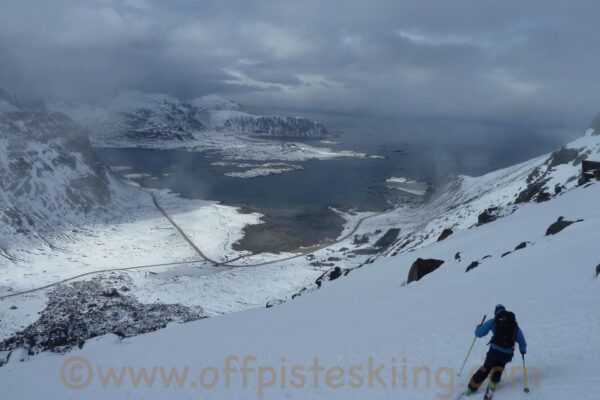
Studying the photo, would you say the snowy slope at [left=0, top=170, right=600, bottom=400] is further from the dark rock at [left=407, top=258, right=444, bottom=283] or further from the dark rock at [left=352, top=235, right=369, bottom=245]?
the dark rock at [left=352, top=235, right=369, bottom=245]

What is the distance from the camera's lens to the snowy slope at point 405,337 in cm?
1040

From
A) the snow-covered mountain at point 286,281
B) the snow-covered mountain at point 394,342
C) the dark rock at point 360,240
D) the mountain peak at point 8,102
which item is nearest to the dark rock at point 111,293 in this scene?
the snow-covered mountain at point 286,281

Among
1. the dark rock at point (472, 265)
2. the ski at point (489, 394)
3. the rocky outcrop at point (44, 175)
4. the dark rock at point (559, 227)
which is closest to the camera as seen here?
the ski at point (489, 394)

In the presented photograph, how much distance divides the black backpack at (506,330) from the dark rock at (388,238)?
79132 mm

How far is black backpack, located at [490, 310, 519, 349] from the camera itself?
901 cm

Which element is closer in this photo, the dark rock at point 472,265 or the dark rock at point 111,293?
the dark rock at point 472,265

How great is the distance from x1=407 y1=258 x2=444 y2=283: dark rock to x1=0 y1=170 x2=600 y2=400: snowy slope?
2.94 feet

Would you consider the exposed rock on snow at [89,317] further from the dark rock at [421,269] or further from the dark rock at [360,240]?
the dark rock at [360,240]

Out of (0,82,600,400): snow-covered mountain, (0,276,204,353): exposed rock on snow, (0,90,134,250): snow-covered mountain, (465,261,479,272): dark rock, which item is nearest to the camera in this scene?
(0,82,600,400): snow-covered mountain

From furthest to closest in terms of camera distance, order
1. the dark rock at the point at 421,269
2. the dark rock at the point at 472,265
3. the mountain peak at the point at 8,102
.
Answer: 1. the mountain peak at the point at 8,102
2. the dark rock at the point at 421,269
3. the dark rock at the point at 472,265

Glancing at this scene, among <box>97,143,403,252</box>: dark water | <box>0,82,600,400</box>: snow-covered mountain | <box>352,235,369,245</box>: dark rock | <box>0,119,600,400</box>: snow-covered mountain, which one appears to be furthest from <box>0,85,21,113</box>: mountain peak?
<box>0,119,600,400</box>: snow-covered mountain

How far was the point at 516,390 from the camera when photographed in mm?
8758

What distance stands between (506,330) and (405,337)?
19.5ft

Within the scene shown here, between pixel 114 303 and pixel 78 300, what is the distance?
7146 millimetres
